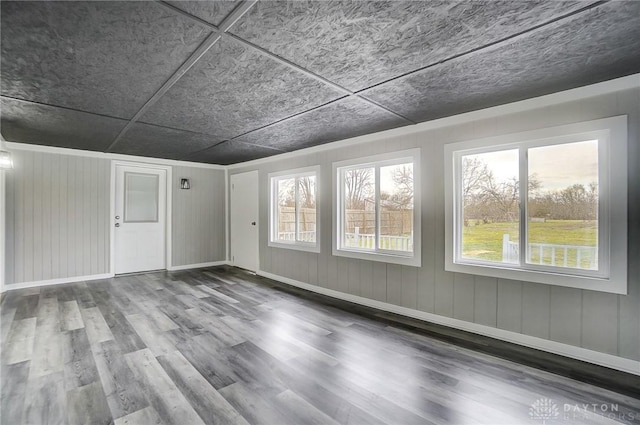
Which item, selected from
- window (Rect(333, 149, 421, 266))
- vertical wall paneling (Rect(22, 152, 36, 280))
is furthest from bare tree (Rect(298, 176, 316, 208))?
vertical wall paneling (Rect(22, 152, 36, 280))

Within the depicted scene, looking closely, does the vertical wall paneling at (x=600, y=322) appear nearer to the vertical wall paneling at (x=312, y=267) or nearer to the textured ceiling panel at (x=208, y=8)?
the vertical wall paneling at (x=312, y=267)

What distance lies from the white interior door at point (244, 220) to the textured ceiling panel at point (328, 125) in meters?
1.77

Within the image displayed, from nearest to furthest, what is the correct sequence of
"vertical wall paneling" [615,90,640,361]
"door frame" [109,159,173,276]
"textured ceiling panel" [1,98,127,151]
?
"vertical wall paneling" [615,90,640,361]
"textured ceiling panel" [1,98,127,151]
"door frame" [109,159,173,276]

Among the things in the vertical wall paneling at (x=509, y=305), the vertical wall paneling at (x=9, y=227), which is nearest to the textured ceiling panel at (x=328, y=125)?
the vertical wall paneling at (x=509, y=305)

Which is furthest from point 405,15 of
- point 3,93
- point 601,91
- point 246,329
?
point 3,93

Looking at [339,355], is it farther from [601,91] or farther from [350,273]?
[601,91]

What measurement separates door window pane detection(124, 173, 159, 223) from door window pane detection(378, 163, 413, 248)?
188 inches

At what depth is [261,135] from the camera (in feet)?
13.3

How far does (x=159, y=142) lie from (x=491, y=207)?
4687mm

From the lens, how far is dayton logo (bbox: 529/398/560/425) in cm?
178

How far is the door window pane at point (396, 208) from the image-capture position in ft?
12.0

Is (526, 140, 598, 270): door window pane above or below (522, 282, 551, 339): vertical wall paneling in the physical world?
above

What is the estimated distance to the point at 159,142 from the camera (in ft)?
14.8

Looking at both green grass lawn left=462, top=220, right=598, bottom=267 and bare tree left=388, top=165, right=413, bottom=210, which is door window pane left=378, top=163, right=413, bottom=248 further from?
green grass lawn left=462, top=220, right=598, bottom=267
